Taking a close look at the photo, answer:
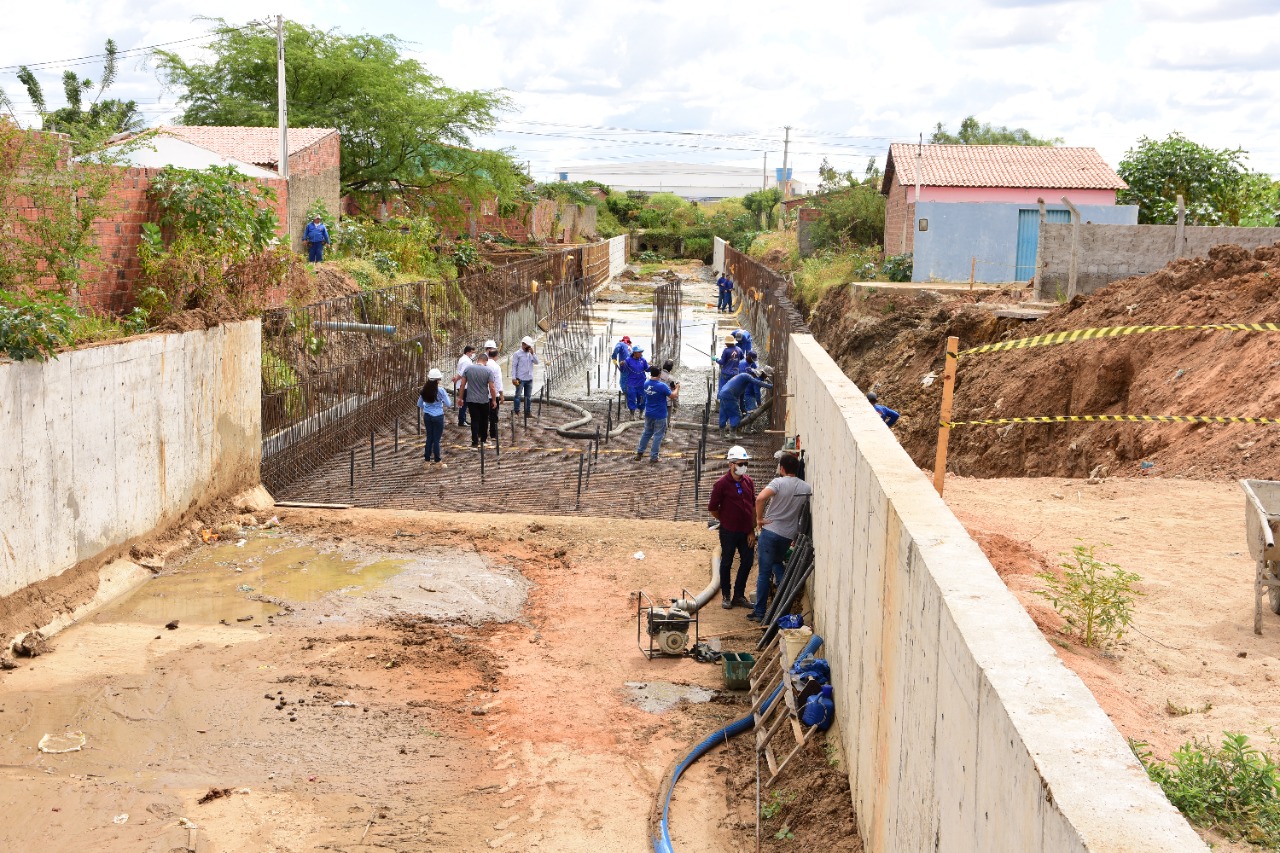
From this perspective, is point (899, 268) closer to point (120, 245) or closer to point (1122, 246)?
point (1122, 246)

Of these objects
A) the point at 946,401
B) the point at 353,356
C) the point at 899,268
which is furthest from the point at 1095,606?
the point at 899,268

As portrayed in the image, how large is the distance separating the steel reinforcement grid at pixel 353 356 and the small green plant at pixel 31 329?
462 cm

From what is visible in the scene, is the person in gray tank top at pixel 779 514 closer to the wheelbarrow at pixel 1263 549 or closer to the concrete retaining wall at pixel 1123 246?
the wheelbarrow at pixel 1263 549

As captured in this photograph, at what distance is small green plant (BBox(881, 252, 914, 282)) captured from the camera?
29359mm

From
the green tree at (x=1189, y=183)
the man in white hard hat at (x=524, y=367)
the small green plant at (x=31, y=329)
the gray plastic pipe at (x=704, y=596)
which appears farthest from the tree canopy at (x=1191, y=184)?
the small green plant at (x=31, y=329)

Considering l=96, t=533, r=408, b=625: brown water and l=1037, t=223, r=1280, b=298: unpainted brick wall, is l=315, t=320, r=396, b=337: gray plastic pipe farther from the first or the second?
l=1037, t=223, r=1280, b=298: unpainted brick wall

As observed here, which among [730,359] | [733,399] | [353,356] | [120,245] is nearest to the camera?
[120,245]

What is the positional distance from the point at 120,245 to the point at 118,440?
4.76 m

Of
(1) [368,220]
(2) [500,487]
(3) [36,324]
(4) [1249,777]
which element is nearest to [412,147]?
(1) [368,220]

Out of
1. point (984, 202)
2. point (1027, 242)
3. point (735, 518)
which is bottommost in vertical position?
point (735, 518)

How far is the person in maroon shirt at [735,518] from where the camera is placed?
1047 centimetres

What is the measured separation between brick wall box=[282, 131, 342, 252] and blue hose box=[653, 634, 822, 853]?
1924 cm

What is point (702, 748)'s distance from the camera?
25.2 feet

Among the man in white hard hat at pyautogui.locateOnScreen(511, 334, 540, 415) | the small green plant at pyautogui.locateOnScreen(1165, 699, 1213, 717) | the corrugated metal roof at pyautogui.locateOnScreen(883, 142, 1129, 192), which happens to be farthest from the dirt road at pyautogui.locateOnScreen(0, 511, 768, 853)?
the corrugated metal roof at pyautogui.locateOnScreen(883, 142, 1129, 192)
